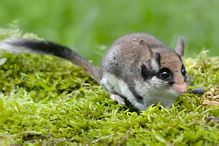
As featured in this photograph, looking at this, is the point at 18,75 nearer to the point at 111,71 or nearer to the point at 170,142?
the point at 111,71

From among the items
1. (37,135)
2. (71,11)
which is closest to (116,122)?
(37,135)

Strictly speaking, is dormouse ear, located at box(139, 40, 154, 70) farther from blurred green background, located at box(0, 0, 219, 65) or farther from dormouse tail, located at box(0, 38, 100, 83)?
blurred green background, located at box(0, 0, 219, 65)

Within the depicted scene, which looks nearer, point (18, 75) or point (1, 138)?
point (1, 138)

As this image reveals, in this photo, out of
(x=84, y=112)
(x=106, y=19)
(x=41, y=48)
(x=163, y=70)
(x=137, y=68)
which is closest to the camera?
(x=163, y=70)

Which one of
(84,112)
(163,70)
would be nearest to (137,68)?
(163,70)

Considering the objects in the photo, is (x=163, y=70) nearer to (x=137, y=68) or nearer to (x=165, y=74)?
(x=165, y=74)

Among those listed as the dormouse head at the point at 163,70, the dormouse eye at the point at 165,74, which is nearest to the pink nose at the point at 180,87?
the dormouse head at the point at 163,70

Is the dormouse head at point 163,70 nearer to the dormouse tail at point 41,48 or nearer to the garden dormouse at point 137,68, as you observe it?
the garden dormouse at point 137,68
